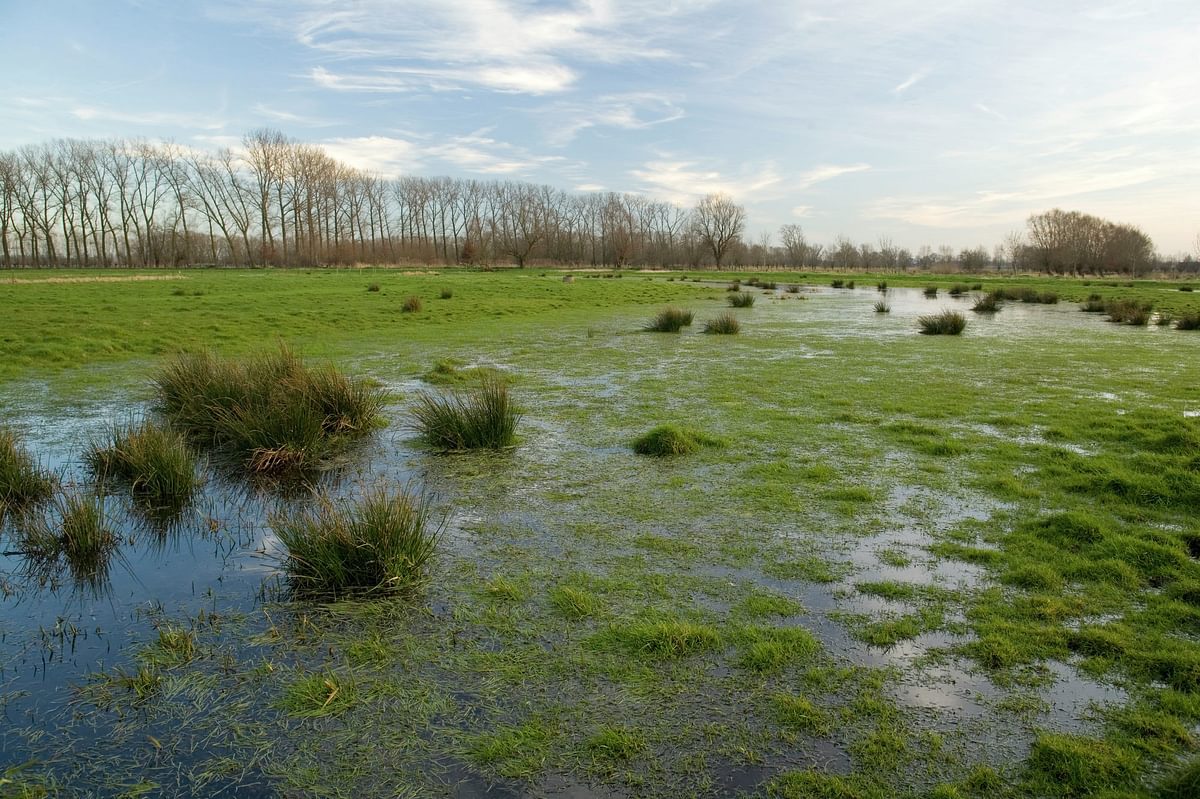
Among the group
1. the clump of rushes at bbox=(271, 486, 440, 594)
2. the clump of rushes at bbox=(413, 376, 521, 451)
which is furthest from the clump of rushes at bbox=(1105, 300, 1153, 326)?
the clump of rushes at bbox=(271, 486, 440, 594)

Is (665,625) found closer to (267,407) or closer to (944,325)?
(267,407)

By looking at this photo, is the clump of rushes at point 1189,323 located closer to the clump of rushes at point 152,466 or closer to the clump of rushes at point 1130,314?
the clump of rushes at point 1130,314

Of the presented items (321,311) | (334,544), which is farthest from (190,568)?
(321,311)

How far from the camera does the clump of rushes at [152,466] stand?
21.4ft

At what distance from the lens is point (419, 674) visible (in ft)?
12.2

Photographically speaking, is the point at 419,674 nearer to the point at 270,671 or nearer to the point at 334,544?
the point at 270,671

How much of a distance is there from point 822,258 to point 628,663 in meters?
109

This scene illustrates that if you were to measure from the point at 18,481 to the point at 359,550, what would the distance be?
3906mm

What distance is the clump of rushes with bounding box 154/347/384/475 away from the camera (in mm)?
7641

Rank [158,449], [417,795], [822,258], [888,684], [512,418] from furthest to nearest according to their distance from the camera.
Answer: [822,258] < [512,418] < [158,449] < [888,684] < [417,795]

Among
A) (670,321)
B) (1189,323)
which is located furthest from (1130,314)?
(670,321)

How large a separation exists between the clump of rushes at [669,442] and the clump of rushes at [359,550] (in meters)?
3.70

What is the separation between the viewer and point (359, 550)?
15.5 ft

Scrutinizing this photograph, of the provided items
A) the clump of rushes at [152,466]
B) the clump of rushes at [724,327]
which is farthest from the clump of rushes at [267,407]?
the clump of rushes at [724,327]
